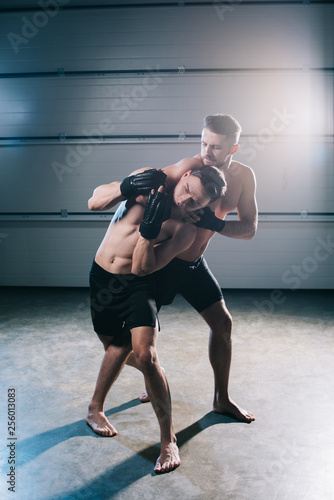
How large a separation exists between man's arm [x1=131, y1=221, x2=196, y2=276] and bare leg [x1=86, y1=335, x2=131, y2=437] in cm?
51

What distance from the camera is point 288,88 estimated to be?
538 centimetres

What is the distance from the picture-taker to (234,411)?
8.74 feet

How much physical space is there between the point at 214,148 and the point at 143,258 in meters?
0.74

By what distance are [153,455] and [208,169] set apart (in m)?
1.44

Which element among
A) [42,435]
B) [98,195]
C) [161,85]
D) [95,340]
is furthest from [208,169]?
[161,85]

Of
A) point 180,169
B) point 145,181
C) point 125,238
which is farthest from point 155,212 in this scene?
point 180,169

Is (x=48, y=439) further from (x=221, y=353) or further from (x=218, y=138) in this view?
(x=218, y=138)

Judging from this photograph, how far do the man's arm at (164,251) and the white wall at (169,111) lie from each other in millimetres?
3352

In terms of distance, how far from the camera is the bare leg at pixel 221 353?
2627 millimetres

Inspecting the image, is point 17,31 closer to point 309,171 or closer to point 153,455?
point 309,171

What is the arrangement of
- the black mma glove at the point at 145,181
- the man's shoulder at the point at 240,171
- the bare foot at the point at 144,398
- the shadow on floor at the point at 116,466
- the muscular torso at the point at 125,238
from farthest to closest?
the bare foot at the point at 144,398 → the man's shoulder at the point at 240,171 → the muscular torso at the point at 125,238 → the black mma glove at the point at 145,181 → the shadow on floor at the point at 116,466

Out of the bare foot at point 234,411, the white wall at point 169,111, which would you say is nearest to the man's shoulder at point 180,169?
the bare foot at point 234,411

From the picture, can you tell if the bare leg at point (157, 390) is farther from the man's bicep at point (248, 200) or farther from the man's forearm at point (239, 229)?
the man's bicep at point (248, 200)

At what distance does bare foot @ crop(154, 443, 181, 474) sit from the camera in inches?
84.2
